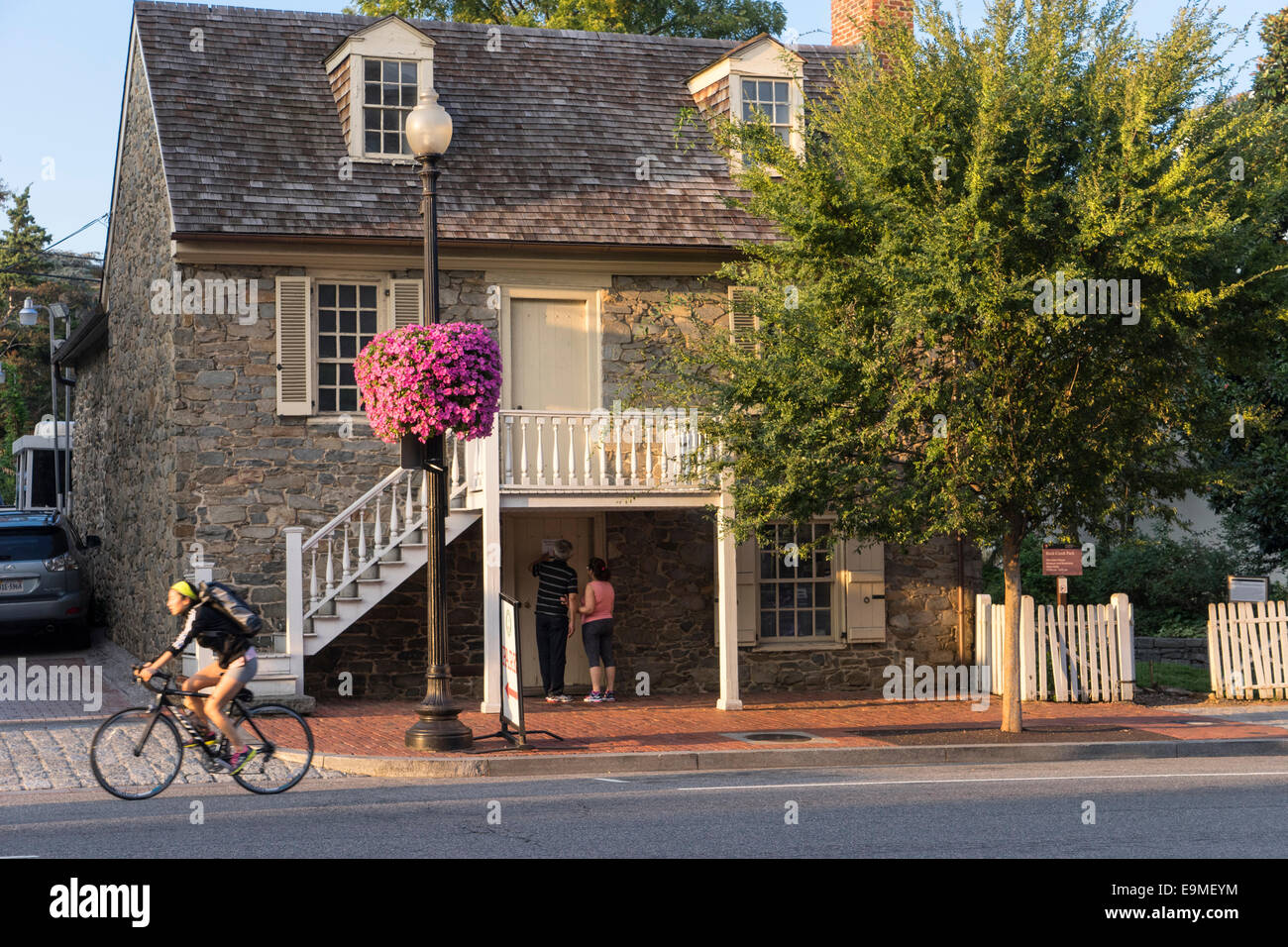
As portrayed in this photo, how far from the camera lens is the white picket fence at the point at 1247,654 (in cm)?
1667

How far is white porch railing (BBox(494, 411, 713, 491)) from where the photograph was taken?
49.7ft

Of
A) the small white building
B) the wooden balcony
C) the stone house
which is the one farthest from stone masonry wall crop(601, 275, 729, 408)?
the small white building

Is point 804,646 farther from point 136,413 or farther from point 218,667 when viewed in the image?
point 136,413

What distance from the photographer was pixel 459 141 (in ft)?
57.7

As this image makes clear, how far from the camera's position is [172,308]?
16.0m

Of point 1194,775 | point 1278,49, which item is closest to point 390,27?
point 1194,775

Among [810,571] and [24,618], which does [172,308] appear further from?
[810,571]

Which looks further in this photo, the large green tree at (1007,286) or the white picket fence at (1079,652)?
the white picket fence at (1079,652)

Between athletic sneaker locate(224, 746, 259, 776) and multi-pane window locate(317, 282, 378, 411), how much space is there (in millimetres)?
7015

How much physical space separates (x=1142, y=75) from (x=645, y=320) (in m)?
6.54

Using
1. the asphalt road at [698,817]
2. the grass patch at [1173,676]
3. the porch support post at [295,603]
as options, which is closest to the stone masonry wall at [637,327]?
the porch support post at [295,603]

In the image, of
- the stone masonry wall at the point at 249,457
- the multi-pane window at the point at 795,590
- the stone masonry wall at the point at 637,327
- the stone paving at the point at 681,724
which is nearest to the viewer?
the stone paving at the point at 681,724

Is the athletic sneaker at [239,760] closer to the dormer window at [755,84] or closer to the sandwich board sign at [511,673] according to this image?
the sandwich board sign at [511,673]

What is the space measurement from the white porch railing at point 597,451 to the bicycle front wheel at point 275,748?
16.5ft
